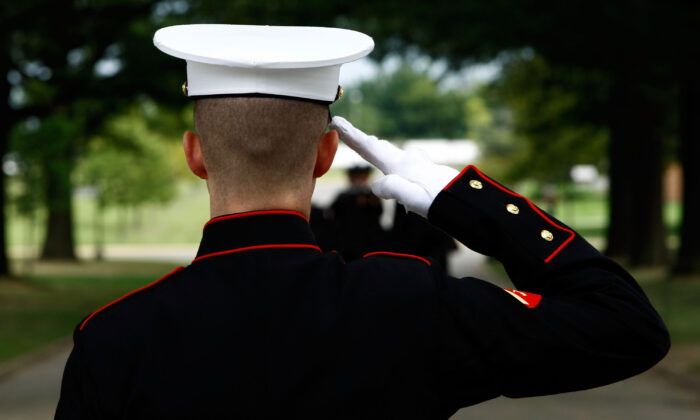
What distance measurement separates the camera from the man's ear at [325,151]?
195cm

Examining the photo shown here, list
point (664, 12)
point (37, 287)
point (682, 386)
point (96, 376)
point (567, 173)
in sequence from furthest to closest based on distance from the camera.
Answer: point (567, 173) → point (37, 287) → point (664, 12) → point (682, 386) → point (96, 376)

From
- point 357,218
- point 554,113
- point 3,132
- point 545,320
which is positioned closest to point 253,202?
point 545,320

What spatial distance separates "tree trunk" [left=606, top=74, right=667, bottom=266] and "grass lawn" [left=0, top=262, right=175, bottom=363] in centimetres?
1171

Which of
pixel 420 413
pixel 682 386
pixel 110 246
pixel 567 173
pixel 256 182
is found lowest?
pixel 110 246

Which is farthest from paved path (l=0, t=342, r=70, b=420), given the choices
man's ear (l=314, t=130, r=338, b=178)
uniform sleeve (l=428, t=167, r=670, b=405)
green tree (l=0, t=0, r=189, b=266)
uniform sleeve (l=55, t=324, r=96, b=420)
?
uniform sleeve (l=428, t=167, r=670, b=405)

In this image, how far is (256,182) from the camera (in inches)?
75.2

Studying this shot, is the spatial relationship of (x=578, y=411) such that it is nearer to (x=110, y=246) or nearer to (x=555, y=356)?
(x=555, y=356)

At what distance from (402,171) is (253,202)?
0.96 ft

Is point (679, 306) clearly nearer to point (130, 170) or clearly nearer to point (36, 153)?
point (36, 153)

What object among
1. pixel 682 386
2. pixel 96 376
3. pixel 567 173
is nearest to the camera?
pixel 96 376

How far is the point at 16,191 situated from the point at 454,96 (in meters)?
109

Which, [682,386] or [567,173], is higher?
[682,386]

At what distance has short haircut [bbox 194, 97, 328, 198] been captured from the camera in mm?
1879

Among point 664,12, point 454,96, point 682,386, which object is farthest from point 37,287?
point 454,96
